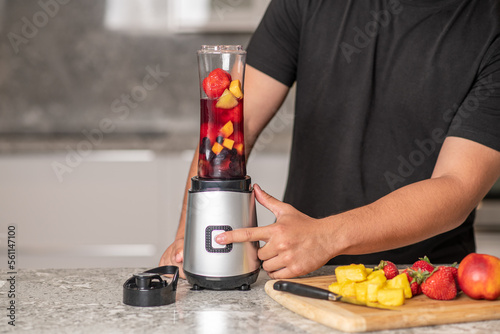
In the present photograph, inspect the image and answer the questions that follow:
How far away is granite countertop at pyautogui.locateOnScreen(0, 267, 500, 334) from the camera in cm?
93

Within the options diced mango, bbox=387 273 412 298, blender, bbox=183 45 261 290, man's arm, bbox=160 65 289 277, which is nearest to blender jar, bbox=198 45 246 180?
blender, bbox=183 45 261 290

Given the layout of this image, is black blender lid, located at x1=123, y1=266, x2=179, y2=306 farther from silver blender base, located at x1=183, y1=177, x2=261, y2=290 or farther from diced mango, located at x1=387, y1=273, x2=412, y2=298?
diced mango, located at x1=387, y1=273, x2=412, y2=298

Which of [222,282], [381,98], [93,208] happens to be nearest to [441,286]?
[222,282]

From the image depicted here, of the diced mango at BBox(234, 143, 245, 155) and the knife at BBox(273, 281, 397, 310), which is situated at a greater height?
the diced mango at BBox(234, 143, 245, 155)

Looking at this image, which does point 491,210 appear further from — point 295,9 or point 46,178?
point 46,178

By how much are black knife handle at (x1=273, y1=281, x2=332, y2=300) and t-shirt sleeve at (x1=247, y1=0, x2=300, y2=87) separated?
2.29 ft

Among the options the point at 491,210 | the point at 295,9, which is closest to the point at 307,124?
the point at 295,9

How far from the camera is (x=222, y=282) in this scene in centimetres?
110

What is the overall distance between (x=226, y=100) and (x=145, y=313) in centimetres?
39

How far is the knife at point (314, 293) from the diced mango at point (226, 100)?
324mm

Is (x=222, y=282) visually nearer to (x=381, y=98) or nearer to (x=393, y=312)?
(x=393, y=312)

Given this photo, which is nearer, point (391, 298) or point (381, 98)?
point (391, 298)

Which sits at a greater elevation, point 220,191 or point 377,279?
point 220,191

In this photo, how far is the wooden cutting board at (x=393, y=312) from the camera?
916mm
